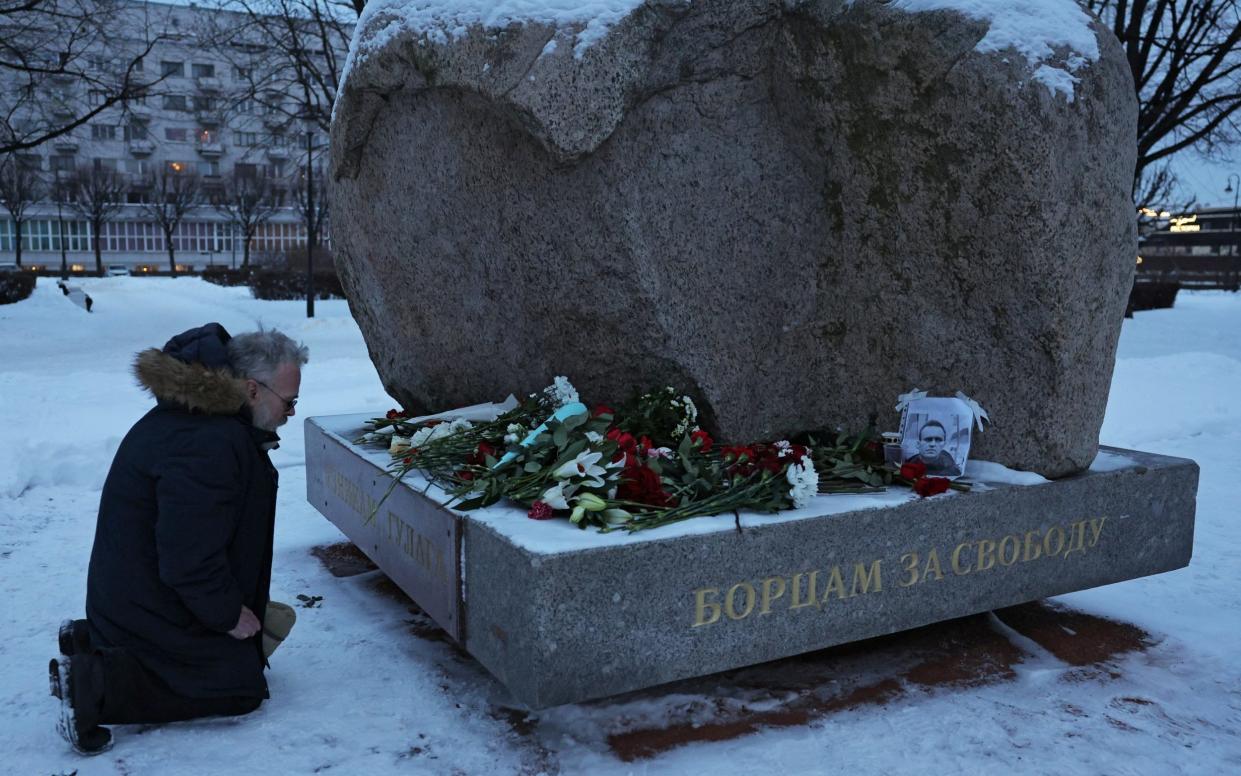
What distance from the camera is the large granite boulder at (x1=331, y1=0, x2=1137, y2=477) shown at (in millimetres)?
3854

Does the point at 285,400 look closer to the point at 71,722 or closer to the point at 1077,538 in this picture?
the point at 71,722

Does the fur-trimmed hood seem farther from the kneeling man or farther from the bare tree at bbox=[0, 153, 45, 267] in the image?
the bare tree at bbox=[0, 153, 45, 267]

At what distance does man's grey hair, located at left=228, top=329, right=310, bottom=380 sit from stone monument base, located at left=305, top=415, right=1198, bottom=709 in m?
0.77

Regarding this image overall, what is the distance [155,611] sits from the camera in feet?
10.5

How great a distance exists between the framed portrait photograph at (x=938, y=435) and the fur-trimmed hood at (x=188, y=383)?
104 inches

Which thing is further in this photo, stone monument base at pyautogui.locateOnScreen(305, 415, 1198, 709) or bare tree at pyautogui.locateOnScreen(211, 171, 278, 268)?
bare tree at pyautogui.locateOnScreen(211, 171, 278, 268)

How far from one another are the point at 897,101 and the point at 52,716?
12.5 feet

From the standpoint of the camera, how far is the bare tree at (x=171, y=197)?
51438 mm

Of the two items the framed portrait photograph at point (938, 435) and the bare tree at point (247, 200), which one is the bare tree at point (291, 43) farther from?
the bare tree at point (247, 200)

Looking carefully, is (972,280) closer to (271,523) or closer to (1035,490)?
(1035,490)

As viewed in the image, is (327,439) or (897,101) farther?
(327,439)

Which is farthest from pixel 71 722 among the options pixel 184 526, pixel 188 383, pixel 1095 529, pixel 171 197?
pixel 171 197

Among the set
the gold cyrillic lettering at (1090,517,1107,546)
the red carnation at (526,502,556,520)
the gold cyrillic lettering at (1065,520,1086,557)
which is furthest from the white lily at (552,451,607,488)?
the gold cyrillic lettering at (1090,517,1107,546)

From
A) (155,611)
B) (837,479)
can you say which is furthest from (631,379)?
(155,611)
